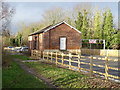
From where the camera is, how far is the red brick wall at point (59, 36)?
1000 inches

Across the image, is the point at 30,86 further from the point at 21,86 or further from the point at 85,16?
the point at 85,16

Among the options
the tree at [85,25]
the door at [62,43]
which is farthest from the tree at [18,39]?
the door at [62,43]

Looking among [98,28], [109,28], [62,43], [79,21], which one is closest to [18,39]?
[79,21]

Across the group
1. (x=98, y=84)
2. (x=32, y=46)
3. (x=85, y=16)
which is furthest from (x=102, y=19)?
(x=98, y=84)

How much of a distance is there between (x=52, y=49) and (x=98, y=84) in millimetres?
18864

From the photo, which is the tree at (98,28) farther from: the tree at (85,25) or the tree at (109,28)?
the tree at (85,25)

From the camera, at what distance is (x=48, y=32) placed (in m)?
25.4

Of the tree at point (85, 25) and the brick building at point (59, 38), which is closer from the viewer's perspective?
the brick building at point (59, 38)

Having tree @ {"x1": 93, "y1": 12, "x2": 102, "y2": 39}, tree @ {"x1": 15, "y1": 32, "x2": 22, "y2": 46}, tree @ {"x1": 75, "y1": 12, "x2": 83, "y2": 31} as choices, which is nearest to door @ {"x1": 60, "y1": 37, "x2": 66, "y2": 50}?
tree @ {"x1": 93, "y1": 12, "x2": 102, "y2": 39}

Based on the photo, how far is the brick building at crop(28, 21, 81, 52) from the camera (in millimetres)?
25312

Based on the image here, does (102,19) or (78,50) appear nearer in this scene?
(78,50)

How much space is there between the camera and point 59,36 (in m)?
26.2

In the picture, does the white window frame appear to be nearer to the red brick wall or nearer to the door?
the door

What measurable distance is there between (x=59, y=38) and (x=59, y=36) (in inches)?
12.9
